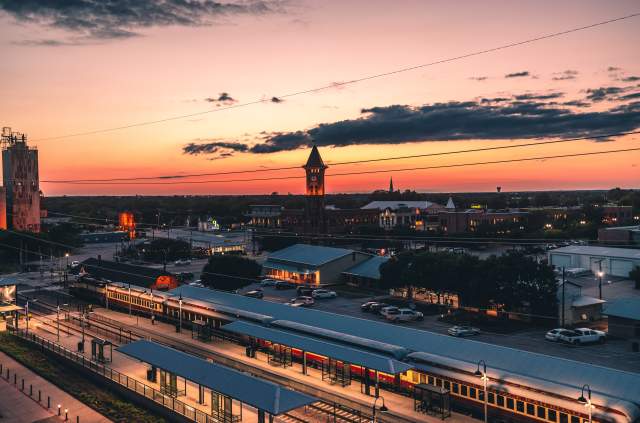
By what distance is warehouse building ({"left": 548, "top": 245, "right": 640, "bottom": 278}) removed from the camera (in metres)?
69.4

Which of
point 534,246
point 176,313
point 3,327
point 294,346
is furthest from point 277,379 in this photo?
point 534,246

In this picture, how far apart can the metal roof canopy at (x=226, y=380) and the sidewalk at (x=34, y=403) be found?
4174 millimetres

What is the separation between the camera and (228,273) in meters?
62.1

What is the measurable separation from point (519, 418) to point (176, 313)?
1337 inches

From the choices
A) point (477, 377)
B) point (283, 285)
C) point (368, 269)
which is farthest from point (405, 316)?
point (283, 285)

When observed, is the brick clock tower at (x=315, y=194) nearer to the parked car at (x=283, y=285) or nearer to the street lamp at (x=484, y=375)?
the parked car at (x=283, y=285)

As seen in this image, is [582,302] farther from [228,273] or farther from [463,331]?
[228,273]

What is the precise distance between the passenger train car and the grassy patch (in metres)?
10.9

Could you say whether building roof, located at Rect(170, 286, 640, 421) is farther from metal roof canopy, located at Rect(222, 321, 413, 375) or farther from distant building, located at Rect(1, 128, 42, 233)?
distant building, located at Rect(1, 128, 42, 233)

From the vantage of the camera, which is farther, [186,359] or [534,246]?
[534,246]

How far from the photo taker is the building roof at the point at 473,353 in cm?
2334

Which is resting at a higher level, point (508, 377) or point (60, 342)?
point (508, 377)

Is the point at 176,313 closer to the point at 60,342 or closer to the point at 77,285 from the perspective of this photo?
the point at 60,342

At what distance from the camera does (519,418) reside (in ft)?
80.3
